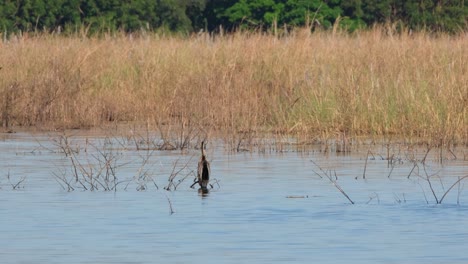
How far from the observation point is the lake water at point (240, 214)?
7828 mm

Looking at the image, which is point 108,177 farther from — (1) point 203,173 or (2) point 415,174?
(2) point 415,174

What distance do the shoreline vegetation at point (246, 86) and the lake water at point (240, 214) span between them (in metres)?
1.89

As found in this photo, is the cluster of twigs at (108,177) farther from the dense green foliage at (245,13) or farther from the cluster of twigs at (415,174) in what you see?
the dense green foliage at (245,13)

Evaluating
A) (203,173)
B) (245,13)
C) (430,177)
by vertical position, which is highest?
(203,173)

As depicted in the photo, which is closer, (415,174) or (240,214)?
(240,214)

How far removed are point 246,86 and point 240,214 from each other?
8.84 meters

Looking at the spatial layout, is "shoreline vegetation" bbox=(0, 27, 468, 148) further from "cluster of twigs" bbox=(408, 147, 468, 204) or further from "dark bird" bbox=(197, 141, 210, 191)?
"dark bird" bbox=(197, 141, 210, 191)

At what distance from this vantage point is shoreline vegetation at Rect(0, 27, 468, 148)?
15.7 meters

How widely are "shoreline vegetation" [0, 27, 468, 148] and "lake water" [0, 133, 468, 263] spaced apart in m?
1.89

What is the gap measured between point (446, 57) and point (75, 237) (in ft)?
37.9

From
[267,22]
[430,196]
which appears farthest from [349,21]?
[430,196]

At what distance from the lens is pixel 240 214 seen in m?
9.48

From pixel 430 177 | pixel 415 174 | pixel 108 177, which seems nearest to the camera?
pixel 108 177

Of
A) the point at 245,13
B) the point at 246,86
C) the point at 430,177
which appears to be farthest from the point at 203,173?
the point at 245,13
